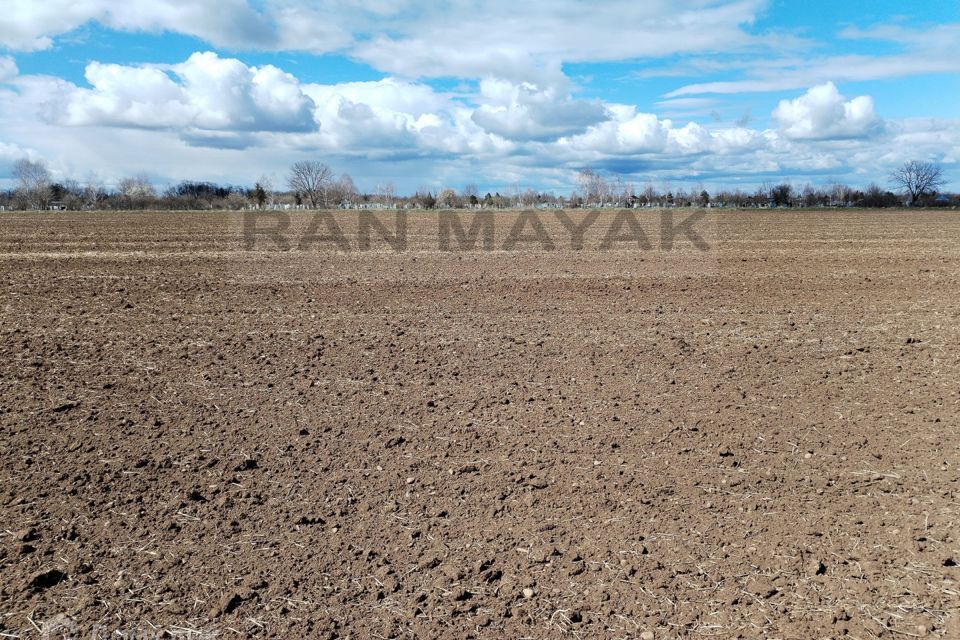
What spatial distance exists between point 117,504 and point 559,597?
148 inches

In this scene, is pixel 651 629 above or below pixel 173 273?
below

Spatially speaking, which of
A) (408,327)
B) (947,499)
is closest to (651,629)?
(947,499)

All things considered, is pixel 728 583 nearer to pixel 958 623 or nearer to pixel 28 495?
pixel 958 623

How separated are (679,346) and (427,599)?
7.05m

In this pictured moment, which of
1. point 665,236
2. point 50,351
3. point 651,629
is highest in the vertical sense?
point 665,236

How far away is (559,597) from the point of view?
413cm

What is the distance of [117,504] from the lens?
5301mm

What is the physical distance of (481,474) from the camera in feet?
18.8

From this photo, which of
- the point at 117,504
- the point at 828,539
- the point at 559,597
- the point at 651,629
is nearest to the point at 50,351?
the point at 117,504

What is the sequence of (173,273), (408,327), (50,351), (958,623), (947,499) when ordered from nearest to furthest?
(958,623) < (947,499) < (50,351) < (408,327) < (173,273)

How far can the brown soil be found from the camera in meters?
4.07

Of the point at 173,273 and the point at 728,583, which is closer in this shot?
the point at 728,583

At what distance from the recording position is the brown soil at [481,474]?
4.07 meters

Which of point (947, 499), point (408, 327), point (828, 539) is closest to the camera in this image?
point (828, 539)
